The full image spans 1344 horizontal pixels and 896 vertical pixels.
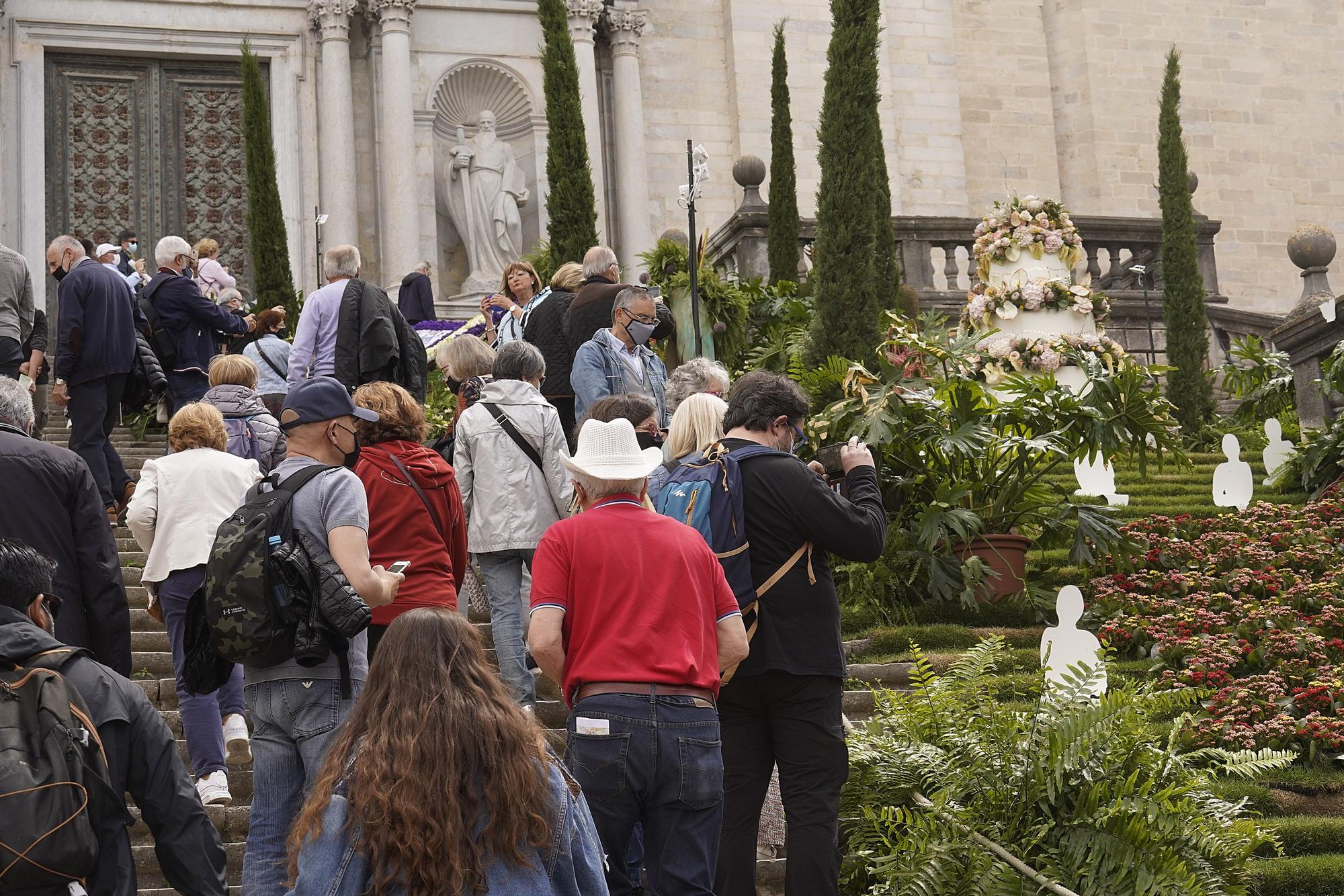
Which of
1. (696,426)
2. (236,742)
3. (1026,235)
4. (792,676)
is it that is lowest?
(236,742)

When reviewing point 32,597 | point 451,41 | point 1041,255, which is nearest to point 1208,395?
point 1041,255

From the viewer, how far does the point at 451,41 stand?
20.9 meters

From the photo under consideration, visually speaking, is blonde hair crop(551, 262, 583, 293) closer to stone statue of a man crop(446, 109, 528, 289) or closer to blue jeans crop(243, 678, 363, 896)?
blue jeans crop(243, 678, 363, 896)

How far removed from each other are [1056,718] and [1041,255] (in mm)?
8478

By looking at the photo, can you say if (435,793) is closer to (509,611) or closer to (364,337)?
(509,611)

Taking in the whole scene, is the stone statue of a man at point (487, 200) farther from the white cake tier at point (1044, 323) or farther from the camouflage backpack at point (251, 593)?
the camouflage backpack at point (251, 593)

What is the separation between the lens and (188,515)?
6.99 m

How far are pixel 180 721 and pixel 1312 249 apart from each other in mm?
14252

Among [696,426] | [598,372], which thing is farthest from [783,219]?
[696,426]

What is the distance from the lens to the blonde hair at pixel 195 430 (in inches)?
283

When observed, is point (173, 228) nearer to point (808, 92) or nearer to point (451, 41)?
point (451, 41)

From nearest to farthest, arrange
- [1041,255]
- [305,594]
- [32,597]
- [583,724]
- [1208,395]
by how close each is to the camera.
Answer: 1. [32,597]
2. [583,724]
3. [305,594]
4. [1041,255]
5. [1208,395]

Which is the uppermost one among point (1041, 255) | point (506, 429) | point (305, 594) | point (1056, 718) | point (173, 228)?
point (173, 228)

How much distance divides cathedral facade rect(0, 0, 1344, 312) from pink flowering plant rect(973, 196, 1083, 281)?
7102mm
